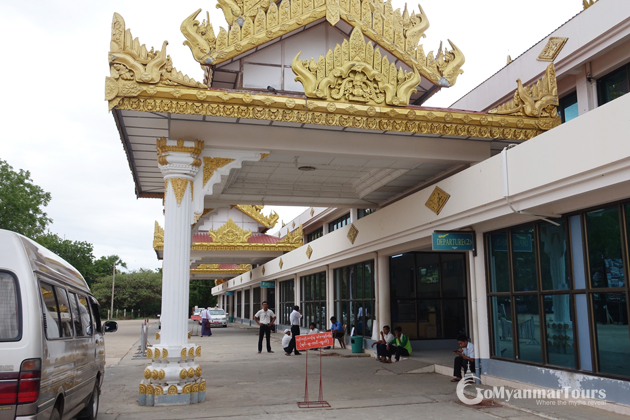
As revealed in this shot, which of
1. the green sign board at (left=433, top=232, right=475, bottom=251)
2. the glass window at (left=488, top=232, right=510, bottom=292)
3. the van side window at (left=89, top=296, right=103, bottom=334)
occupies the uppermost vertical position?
the green sign board at (left=433, top=232, right=475, bottom=251)

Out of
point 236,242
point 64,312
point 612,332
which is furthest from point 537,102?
point 236,242

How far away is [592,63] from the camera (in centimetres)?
1052

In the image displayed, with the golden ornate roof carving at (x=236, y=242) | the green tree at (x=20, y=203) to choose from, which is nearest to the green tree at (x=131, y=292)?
the green tree at (x=20, y=203)

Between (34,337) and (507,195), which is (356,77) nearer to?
(507,195)

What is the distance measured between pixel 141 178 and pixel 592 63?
10.4 m

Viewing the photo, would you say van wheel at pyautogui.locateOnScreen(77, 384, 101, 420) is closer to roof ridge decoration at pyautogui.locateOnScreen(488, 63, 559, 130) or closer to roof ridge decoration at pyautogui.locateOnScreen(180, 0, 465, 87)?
roof ridge decoration at pyautogui.locateOnScreen(180, 0, 465, 87)

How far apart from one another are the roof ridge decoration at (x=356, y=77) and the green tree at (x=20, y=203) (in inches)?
1562

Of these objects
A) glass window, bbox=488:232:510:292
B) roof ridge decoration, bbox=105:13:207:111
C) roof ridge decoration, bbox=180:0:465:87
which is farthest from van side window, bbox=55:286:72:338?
glass window, bbox=488:232:510:292

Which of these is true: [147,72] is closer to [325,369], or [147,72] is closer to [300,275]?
[325,369]

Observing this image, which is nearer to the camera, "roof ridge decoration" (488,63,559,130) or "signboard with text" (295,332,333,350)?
A: "signboard with text" (295,332,333,350)

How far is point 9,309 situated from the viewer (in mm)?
4398

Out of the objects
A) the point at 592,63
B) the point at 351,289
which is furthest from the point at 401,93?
the point at 351,289

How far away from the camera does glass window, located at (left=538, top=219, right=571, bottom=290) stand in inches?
336

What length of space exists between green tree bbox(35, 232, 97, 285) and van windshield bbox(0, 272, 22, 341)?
236ft
